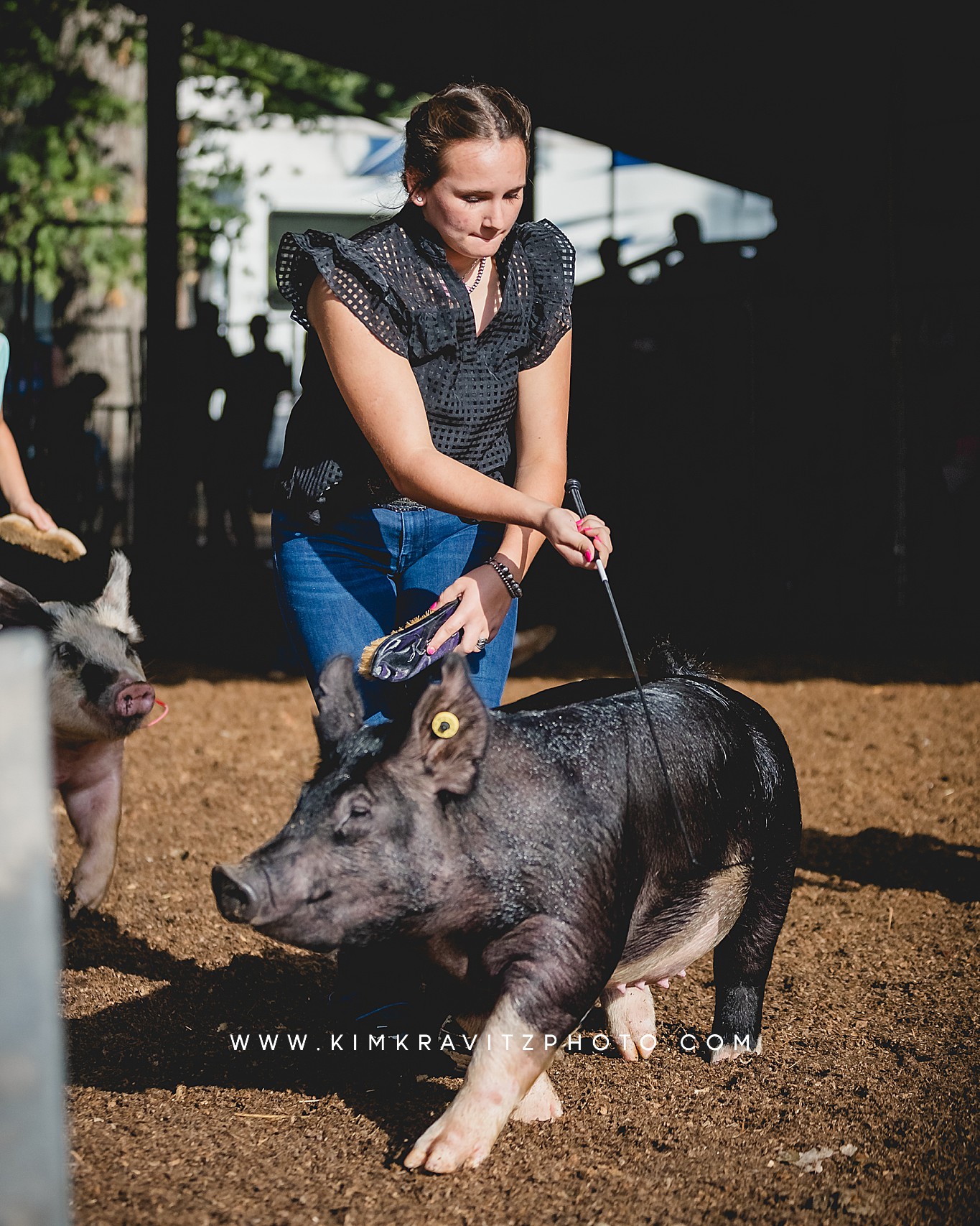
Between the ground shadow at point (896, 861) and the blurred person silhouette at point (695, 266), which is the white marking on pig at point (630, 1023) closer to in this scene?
the ground shadow at point (896, 861)

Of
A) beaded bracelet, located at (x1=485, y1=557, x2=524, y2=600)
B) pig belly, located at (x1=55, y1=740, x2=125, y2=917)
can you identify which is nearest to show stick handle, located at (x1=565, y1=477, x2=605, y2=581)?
A: beaded bracelet, located at (x1=485, y1=557, x2=524, y2=600)

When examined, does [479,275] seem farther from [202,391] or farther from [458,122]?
[202,391]

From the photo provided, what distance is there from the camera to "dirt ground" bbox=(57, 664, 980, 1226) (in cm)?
238

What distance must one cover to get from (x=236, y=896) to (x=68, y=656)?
202cm

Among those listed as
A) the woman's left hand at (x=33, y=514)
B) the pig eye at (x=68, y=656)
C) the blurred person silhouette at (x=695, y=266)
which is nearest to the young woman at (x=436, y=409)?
the woman's left hand at (x=33, y=514)

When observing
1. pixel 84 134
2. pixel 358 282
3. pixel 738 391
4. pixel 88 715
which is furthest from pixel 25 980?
pixel 84 134

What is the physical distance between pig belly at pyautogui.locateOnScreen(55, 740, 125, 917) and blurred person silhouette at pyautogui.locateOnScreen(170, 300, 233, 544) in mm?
7012

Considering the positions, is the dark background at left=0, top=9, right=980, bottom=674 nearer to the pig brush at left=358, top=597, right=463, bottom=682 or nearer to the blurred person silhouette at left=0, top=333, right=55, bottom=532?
the blurred person silhouette at left=0, top=333, right=55, bottom=532

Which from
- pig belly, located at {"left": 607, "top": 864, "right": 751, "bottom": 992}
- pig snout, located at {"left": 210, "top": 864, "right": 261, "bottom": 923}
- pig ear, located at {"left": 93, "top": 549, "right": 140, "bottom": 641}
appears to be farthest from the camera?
pig ear, located at {"left": 93, "top": 549, "right": 140, "bottom": 641}

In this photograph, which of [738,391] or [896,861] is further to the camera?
[738,391]

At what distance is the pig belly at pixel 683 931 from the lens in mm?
2764

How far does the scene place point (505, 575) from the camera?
2.81 m

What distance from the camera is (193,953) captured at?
378 centimetres

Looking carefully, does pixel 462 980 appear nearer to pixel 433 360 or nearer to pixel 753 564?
pixel 433 360
